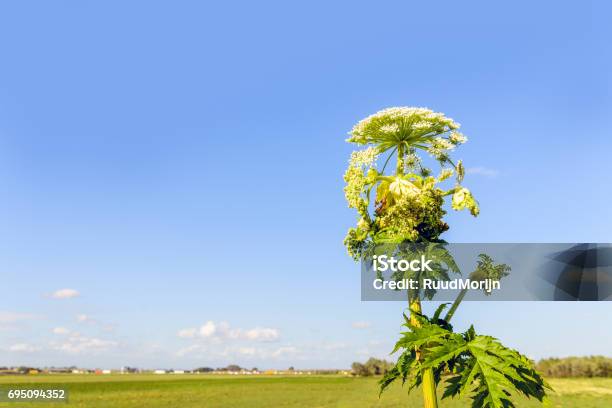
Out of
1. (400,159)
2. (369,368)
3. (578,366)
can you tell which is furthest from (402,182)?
(369,368)

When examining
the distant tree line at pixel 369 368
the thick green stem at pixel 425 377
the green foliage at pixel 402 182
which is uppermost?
the green foliage at pixel 402 182

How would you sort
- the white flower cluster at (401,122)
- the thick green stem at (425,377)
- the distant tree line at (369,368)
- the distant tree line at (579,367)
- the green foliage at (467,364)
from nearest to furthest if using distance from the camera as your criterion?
the green foliage at (467,364) → the thick green stem at (425,377) → the white flower cluster at (401,122) → the distant tree line at (579,367) → the distant tree line at (369,368)

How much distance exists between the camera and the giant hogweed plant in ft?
31.3

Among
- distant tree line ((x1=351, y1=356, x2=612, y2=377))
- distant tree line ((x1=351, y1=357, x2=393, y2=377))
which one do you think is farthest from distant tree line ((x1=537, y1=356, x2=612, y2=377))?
distant tree line ((x1=351, y1=357, x2=393, y2=377))

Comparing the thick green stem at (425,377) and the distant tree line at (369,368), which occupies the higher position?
the thick green stem at (425,377)

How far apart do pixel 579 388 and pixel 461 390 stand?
30.7 m

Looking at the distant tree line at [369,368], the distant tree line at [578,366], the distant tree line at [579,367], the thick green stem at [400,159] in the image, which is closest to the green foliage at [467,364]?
the thick green stem at [400,159]

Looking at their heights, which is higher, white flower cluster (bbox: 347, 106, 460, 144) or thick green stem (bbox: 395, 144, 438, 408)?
white flower cluster (bbox: 347, 106, 460, 144)

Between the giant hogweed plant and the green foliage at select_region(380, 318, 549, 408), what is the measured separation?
2cm

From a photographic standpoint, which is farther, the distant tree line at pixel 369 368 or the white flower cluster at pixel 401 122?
the distant tree line at pixel 369 368

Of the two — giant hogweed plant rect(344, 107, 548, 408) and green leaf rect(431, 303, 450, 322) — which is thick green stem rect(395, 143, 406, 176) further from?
green leaf rect(431, 303, 450, 322)

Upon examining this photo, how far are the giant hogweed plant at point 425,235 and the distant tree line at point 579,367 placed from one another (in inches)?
1425

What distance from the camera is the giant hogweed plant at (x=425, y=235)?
9539 millimetres

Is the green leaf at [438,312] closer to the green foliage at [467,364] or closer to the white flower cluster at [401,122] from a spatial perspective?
the green foliage at [467,364]
